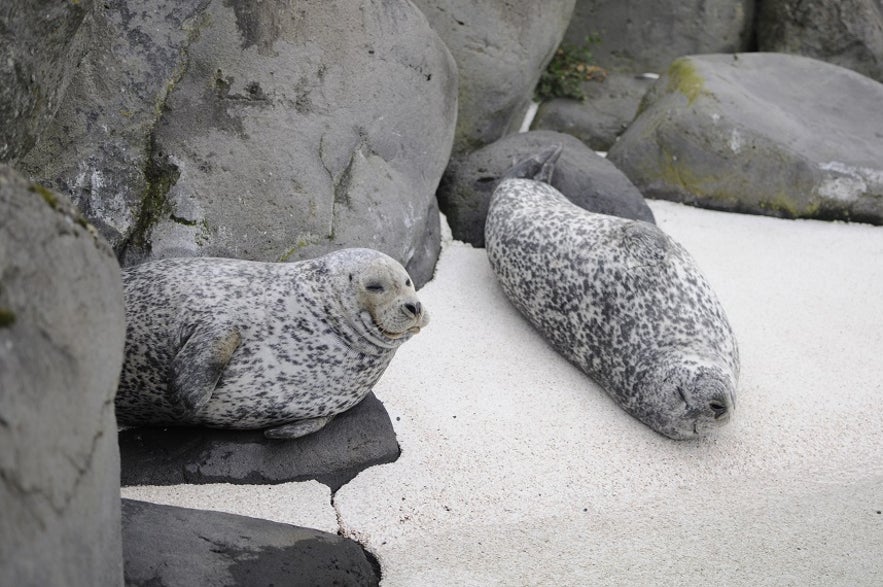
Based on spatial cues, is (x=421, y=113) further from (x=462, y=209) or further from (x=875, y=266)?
(x=875, y=266)

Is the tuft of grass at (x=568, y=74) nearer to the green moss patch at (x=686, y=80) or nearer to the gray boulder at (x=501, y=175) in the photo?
the green moss patch at (x=686, y=80)

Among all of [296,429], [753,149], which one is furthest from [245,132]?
[753,149]

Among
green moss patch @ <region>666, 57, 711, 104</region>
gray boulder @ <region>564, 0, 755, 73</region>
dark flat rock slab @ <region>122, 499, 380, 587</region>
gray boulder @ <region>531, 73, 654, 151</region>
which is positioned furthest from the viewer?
gray boulder @ <region>564, 0, 755, 73</region>

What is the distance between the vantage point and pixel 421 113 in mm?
5156

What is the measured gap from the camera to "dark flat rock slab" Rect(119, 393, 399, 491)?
11.5 ft

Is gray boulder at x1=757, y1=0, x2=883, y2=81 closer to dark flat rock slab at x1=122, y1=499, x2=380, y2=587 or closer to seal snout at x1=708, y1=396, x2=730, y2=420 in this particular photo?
seal snout at x1=708, y1=396, x2=730, y2=420

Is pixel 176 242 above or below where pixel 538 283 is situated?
above

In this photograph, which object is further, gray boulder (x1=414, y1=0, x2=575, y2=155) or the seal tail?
gray boulder (x1=414, y1=0, x2=575, y2=155)

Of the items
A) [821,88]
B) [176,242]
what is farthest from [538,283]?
[821,88]

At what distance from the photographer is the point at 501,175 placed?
590 centimetres

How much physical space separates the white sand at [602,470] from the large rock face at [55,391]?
1.23 metres

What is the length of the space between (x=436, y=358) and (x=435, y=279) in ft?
2.76

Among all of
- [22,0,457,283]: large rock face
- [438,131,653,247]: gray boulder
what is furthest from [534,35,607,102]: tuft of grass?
[22,0,457,283]: large rock face

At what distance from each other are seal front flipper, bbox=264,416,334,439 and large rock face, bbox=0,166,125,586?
4.06 ft
